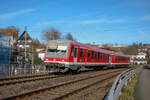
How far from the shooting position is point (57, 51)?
17094 millimetres

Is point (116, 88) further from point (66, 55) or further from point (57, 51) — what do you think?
point (57, 51)

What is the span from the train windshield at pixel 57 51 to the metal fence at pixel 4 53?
356 centimetres

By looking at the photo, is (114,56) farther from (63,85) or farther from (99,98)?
(99,98)

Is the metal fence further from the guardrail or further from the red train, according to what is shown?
the guardrail

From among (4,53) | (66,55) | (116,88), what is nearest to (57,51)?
(66,55)

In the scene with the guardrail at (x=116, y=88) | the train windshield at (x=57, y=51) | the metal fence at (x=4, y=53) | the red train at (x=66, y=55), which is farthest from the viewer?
the train windshield at (x=57, y=51)

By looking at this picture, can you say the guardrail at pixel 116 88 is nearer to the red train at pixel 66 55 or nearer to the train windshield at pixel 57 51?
the red train at pixel 66 55

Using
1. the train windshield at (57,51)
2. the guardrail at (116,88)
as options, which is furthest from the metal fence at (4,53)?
the guardrail at (116,88)

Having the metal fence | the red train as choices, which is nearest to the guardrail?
the red train

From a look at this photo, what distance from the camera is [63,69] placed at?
53.9ft

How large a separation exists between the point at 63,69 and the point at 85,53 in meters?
3.83

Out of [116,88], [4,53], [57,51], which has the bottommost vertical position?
[116,88]

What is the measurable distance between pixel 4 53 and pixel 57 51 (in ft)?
15.2

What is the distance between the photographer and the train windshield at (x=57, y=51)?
16.6 metres
